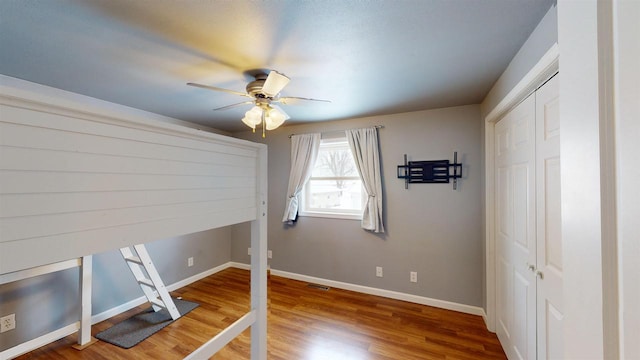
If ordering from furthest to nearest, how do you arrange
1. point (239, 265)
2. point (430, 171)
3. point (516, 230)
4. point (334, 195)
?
point (239, 265) → point (334, 195) → point (430, 171) → point (516, 230)

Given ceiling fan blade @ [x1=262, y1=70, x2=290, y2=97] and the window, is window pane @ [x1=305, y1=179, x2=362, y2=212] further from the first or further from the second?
ceiling fan blade @ [x1=262, y1=70, x2=290, y2=97]

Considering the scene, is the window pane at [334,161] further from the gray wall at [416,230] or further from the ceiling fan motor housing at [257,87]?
the ceiling fan motor housing at [257,87]

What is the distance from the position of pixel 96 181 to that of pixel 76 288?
8.82ft

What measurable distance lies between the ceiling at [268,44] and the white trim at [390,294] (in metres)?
2.33

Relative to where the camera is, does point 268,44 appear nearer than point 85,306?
Yes

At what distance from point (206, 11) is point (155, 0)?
0.23m

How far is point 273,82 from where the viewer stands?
67.9 inches

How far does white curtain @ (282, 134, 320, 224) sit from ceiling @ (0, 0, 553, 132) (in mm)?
1159

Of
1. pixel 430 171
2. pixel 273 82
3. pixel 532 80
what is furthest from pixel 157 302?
pixel 532 80

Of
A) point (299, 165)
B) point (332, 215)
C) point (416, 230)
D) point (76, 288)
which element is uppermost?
point (299, 165)

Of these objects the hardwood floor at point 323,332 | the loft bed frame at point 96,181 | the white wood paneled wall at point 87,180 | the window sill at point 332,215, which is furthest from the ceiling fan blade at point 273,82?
the hardwood floor at point 323,332

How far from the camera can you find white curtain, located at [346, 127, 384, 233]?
3.08 metres

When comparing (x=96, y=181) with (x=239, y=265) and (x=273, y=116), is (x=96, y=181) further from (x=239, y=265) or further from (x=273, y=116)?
(x=239, y=265)

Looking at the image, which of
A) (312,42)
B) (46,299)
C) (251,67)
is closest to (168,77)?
(251,67)
